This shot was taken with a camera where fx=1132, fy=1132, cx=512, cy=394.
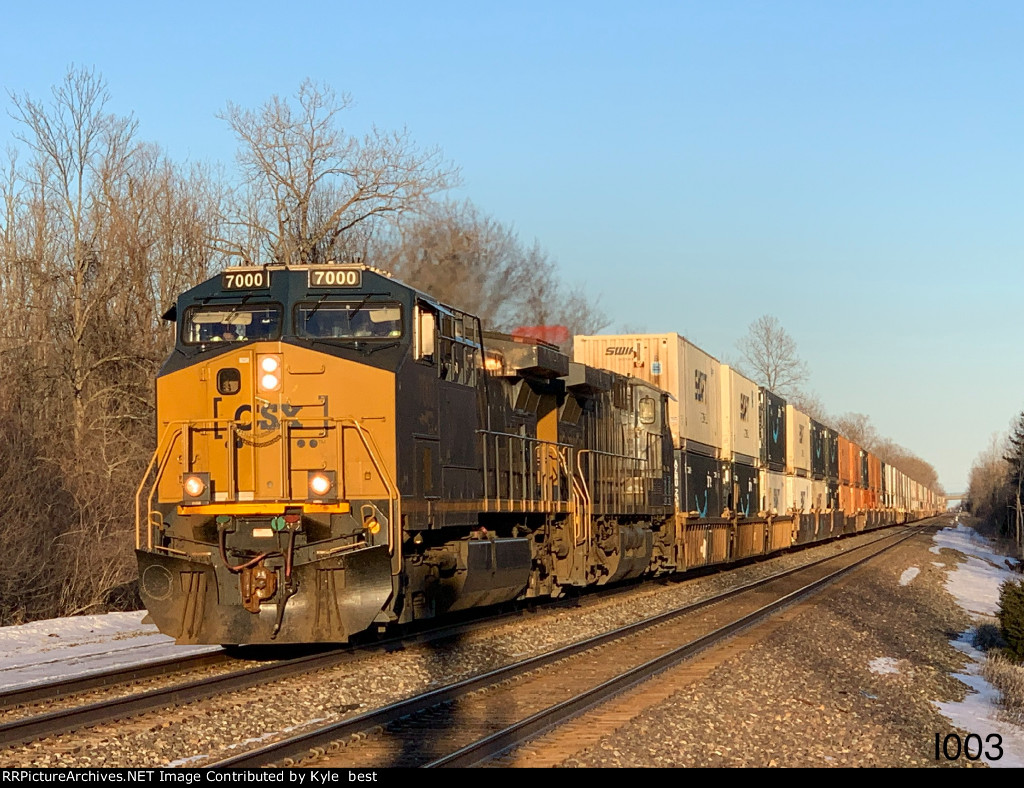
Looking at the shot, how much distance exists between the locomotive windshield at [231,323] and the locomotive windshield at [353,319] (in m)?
0.30

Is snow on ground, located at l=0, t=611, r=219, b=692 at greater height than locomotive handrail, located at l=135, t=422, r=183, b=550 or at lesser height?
lesser

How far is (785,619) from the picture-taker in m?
16.5

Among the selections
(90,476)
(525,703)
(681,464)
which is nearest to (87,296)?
(90,476)

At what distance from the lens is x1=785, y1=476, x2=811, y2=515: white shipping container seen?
3581 cm

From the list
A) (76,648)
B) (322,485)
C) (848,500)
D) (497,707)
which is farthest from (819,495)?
(497,707)

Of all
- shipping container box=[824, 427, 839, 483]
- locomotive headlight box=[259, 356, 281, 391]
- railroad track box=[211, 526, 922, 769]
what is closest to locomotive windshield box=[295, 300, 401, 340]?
locomotive headlight box=[259, 356, 281, 391]

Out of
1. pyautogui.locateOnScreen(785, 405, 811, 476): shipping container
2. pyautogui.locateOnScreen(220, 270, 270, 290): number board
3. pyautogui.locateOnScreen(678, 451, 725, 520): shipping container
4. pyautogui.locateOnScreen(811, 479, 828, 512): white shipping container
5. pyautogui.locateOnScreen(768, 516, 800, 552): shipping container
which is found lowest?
pyautogui.locateOnScreen(768, 516, 800, 552): shipping container

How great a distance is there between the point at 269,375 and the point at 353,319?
1066mm

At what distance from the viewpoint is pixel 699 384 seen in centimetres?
2553

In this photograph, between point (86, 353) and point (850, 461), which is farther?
point (850, 461)

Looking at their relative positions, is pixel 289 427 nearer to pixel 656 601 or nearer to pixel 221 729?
pixel 221 729

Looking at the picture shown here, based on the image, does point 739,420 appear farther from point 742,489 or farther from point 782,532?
point 782,532

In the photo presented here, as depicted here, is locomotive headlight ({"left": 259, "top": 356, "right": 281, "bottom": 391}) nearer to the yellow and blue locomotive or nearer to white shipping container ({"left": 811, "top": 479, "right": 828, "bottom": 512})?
the yellow and blue locomotive

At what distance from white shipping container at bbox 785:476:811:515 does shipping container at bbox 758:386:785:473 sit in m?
0.62
